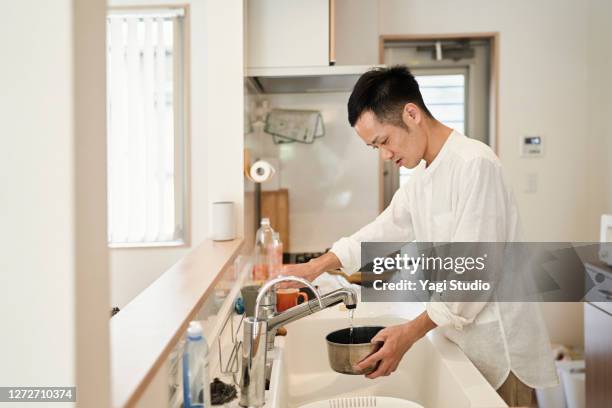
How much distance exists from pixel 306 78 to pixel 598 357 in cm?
184

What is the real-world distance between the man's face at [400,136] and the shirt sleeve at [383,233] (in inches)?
10.6

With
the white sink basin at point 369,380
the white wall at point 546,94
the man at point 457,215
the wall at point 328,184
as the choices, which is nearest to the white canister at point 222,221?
the white sink basin at point 369,380

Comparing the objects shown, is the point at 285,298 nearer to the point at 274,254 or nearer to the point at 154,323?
Result: the point at 274,254

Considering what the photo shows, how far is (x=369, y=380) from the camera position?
5.04 ft

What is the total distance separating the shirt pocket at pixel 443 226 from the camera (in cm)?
142

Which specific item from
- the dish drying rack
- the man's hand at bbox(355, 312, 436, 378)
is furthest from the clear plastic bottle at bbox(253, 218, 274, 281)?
the man's hand at bbox(355, 312, 436, 378)

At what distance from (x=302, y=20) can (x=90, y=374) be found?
6.79 feet

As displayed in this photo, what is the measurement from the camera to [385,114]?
4.77 ft

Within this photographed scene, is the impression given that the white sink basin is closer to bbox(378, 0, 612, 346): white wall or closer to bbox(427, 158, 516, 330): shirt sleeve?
bbox(427, 158, 516, 330): shirt sleeve

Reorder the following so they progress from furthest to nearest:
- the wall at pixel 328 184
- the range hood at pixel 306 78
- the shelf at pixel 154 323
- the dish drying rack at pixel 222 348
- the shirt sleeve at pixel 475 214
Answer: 1. the wall at pixel 328 184
2. the range hood at pixel 306 78
3. the shirt sleeve at pixel 475 214
4. the dish drying rack at pixel 222 348
5. the shelf at pixel 154 323
